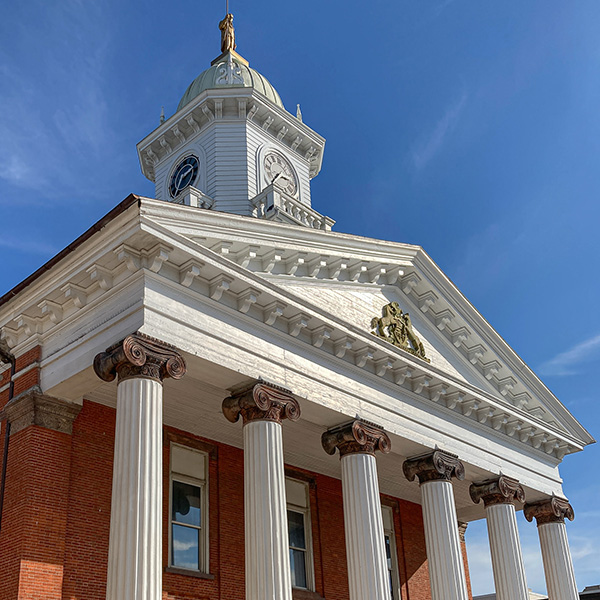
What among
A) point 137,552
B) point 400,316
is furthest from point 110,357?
point 400,316

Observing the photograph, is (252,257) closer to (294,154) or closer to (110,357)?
(110,357)

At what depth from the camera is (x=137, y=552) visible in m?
11.4

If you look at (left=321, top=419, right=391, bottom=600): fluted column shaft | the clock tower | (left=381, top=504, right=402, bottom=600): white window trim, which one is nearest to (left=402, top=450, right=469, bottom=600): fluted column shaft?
(left=321, top=419, right=391, bottom=600): fluted column shaft

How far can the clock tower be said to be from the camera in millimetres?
26844

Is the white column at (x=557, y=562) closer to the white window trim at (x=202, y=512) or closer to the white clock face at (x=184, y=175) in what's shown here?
the white window trim at (x=202, y=512)

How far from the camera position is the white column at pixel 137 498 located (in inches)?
443

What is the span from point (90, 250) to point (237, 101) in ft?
53.7

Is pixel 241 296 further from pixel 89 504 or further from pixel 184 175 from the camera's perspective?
pixel 184 175

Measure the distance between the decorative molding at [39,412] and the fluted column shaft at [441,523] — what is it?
8.14 m

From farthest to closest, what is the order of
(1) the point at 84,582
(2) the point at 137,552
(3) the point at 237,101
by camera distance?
(3) the point at 237,101 < (1) the point at 84,582 < (2) the point at 137,552

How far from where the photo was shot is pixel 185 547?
16.6 meters

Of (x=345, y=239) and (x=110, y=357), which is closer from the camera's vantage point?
(x=110, y=357)

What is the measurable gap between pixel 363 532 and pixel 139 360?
6109 millimetres

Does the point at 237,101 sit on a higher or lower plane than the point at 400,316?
higher
